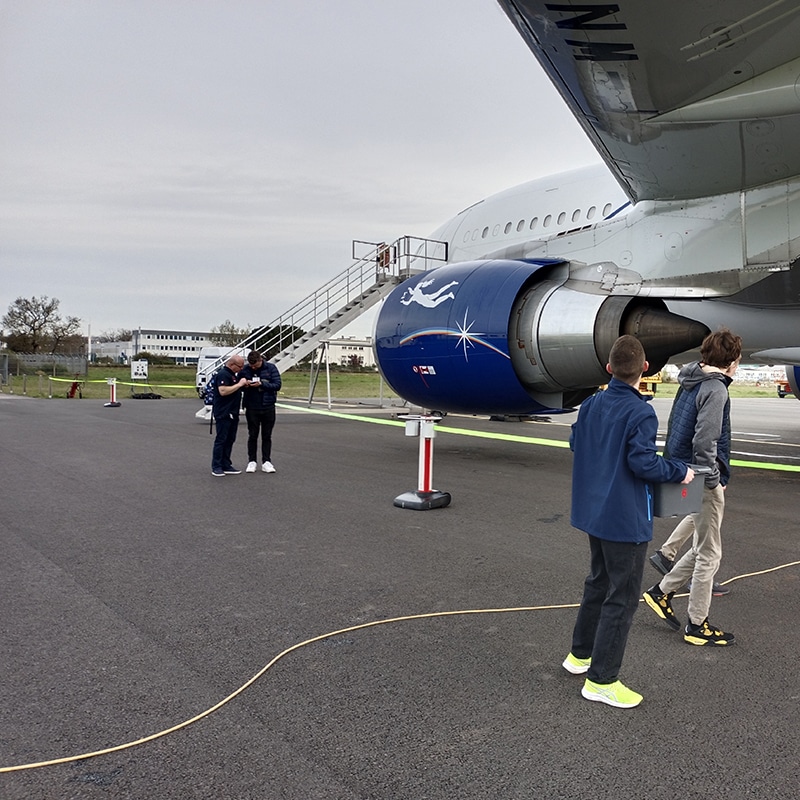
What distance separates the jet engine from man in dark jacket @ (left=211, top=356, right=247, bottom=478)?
7.15 feet

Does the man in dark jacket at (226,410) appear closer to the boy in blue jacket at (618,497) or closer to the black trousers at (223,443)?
the black trousers at (223,443)

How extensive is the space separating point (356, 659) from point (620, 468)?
149 centimetres

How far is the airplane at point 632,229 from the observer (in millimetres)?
4246

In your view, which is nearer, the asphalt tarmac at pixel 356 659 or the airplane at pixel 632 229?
the asphalt tarmac at pixel 356 659

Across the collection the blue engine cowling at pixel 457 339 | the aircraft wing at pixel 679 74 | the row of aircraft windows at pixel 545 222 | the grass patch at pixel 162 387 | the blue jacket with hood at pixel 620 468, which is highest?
the row of aircraft windows at pixel 545 222

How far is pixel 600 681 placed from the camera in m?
2.99

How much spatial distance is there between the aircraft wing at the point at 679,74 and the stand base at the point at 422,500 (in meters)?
3.43

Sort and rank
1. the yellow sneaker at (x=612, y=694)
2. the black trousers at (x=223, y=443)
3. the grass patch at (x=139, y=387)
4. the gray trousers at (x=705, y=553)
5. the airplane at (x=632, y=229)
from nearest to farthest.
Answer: the yellow sneaker at (x=612, y=694) < the gray trousers at (x=705, y=553) < the airplane at (x=632, y=229) < the black trousers at (x=223, y=443) < the grass patch at (x=139, y=387)

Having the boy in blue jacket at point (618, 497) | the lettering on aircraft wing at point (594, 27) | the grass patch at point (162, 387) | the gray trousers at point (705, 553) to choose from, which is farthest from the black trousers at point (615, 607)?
the grass patch at point (162, 387)

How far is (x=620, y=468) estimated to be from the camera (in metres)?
3.02

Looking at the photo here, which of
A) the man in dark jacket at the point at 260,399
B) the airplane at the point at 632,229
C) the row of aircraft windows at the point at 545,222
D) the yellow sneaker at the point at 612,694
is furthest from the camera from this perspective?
the row of aircraft windows at the point at 545,222

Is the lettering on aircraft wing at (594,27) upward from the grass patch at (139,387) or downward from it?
upward

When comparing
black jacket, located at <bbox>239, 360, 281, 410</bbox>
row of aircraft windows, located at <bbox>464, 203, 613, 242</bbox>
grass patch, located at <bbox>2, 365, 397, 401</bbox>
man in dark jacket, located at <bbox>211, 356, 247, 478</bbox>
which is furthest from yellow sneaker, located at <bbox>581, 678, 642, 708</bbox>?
grass patch, located at <bbox>2, 365, 397, 401</bbox>

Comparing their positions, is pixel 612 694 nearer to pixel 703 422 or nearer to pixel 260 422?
pixel 703 422
